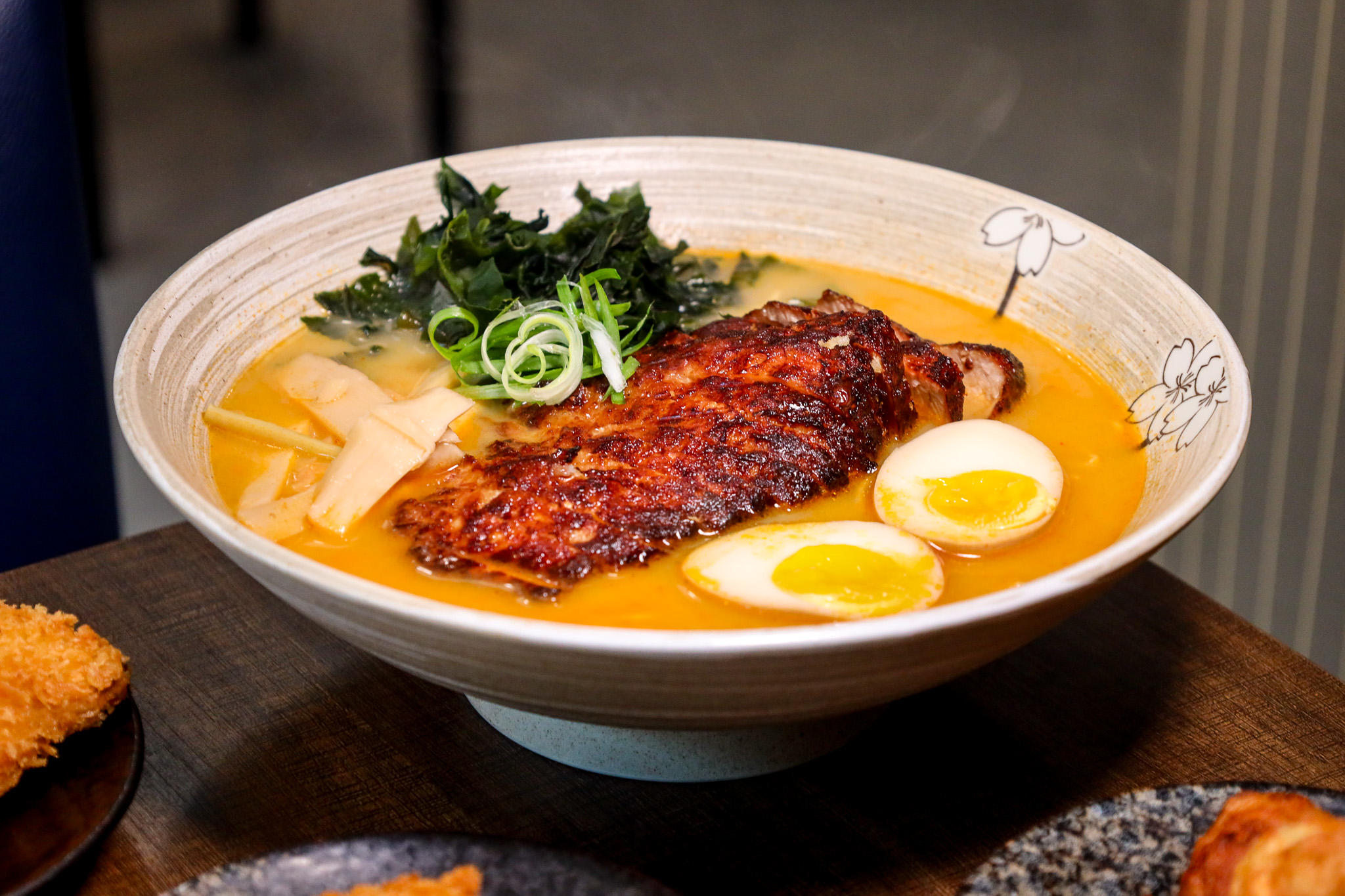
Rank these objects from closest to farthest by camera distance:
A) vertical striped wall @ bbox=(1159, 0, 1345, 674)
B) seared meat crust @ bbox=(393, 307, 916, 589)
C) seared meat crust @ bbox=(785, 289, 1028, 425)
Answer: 1. seared meat crust @ bbox=(393, 307, 916, 589)
2. seared meat crust @ bbox=(785, 289, 1028, 425)
3. vertical striped wall @ bbox=(1159, 0, 1345, 674)

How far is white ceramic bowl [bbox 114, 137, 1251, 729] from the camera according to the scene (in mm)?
1158

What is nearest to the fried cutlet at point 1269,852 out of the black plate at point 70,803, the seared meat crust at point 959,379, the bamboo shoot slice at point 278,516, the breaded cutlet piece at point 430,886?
Answer: the breaded cutlet piece at point 430,886

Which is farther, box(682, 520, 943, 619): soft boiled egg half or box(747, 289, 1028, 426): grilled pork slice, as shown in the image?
box(747, 289, 1028, 426): grilled pork slice

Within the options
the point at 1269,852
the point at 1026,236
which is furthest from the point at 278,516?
the point at 1026,236

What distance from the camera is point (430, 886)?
1.13 metres

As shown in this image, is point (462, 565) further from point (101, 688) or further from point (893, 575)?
point (893, 575)

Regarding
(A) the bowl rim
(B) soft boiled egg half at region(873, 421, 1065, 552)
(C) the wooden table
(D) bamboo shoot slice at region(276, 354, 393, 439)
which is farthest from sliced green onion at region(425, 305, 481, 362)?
(B) soft boiled egg half at region(873, 421, 1065, 552)

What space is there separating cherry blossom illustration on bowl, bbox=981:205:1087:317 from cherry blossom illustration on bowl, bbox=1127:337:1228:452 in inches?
14.5

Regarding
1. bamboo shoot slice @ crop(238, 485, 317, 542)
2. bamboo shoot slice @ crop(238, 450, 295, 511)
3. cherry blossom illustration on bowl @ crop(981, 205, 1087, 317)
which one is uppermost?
cherry blossom illustration on bowl @ crop(981, 205, 1087, 317)

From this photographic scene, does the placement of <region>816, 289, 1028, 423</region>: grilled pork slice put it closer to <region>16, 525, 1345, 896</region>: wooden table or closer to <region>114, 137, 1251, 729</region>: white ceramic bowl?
<region>114, 137, 1251, 729</region>: white ceramic bowl

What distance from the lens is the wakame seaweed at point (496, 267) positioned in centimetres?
229

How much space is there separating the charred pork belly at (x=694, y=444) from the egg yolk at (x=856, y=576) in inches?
6.8

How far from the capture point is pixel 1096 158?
4.76m

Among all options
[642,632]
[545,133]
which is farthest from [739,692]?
[545,133]
